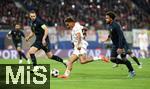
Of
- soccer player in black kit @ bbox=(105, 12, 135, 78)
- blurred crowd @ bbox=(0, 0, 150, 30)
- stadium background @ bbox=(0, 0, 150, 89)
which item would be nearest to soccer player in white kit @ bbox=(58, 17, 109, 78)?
soccer player in black kit @ bbox=(105, 12, 135, 78)

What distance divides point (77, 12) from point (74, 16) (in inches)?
20.6

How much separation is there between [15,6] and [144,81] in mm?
28312

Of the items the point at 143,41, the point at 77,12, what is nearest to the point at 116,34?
the point at 143,41

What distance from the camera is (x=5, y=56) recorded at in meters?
42.9

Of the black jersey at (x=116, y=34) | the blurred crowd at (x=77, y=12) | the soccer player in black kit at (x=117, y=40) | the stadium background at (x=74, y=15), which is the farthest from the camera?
the blurred crowd at (x=77, y=12)

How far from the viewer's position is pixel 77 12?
161 feet

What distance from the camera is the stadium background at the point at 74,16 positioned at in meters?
44.1

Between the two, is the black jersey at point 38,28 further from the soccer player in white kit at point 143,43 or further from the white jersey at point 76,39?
the soccer player in white kit at point 143,43

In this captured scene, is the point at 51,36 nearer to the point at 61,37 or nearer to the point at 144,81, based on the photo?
the point at 61,37

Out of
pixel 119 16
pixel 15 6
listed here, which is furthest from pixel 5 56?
pixel 119 16

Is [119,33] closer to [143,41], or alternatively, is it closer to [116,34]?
[116,34]

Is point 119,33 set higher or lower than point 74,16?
lower

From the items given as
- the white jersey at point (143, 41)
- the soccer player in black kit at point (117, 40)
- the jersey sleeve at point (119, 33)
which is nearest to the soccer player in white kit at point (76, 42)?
the soccer player in black kit at point (117, 40)

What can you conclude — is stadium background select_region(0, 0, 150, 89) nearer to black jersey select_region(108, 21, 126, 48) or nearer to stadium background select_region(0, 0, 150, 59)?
stadium background select_region(0, 0, 150, 59)
